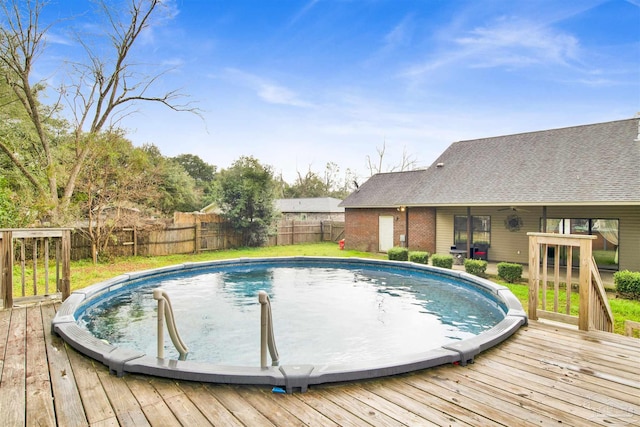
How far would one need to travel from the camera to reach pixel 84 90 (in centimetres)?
1319

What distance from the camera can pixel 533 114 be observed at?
61.1 feet

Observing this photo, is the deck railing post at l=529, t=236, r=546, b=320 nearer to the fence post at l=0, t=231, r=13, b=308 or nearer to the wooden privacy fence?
the fence post at l=0, t=231, r=13, b=308

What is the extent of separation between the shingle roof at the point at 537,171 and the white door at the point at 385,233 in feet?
2.64

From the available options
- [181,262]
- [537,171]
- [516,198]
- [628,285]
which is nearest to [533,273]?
[628,285]

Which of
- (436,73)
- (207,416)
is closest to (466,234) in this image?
(436,73)

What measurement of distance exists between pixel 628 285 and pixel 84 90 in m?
A: 17.8

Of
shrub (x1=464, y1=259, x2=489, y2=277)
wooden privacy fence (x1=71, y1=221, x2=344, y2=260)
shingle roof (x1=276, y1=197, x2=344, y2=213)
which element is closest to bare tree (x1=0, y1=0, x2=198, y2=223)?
wooden privacy fence (x1=71, y1=221, x2=344, y2=260)

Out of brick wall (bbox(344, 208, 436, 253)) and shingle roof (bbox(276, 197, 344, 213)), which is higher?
shingle roof (bbox(276, 197, 344, 213))

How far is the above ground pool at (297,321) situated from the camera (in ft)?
10.1

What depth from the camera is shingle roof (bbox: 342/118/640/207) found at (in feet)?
33.9

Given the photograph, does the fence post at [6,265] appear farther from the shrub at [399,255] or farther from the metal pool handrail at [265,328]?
the shrub at [399,255]

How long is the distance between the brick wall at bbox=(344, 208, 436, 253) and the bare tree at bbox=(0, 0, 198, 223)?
348 inches

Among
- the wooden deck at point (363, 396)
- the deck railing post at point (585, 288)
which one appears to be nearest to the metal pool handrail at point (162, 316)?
the wooden deck at point (363, 396)

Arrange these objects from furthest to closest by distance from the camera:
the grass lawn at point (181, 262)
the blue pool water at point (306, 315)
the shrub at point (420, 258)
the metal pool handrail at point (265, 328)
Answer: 1. the shrub at point (420, 258)
2. the grass lawn at point (181, 262)
3. the blue pool water at point (306, 315)
4. the metal pool handrail at point (265, 328)
